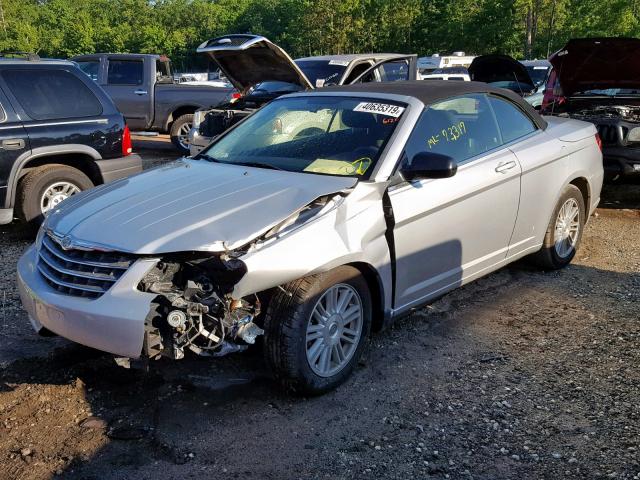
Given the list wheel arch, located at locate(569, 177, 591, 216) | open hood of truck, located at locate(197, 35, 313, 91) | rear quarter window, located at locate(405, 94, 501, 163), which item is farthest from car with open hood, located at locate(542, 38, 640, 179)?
open hood of truck, located at locate(197, 35, 313, 91)

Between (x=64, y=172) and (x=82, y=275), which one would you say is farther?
(x=64, y=172)

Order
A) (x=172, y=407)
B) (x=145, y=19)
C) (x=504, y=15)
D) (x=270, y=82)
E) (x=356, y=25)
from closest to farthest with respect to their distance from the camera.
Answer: (x=172, y=407), (x=270, y=82), (x=504, y=15), (x=356, y=25), (x=145, y=19)

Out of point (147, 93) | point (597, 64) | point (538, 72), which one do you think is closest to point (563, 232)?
point (597, 64)

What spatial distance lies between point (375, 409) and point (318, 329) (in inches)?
20.6

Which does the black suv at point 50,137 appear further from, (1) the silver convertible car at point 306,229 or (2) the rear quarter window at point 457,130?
(2) the rear quarter window at point 457,130

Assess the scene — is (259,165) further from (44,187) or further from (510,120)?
(44,187)

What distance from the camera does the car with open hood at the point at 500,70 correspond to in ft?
32.9

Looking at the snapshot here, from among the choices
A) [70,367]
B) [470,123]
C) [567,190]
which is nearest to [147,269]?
[70,367]

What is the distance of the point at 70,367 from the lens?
375 centimetres

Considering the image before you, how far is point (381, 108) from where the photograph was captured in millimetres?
4129

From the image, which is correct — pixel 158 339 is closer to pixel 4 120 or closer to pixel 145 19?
pixel 4 120

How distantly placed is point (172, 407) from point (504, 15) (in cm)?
3989

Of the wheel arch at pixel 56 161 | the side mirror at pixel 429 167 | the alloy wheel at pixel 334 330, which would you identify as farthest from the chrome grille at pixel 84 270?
the wheel arch at pixel 56 161

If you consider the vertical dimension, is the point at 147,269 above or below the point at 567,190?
above
